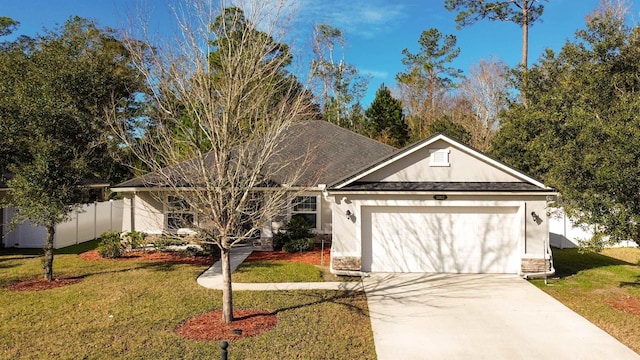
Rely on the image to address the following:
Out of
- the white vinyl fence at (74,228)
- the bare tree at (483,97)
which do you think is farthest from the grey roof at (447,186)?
the bare tree at (483,97)

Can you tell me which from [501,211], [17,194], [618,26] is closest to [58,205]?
[17,194]

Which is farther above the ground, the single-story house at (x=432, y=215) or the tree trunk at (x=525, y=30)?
the tree trunk at (x=525, y=30)

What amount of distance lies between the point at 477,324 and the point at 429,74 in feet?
116

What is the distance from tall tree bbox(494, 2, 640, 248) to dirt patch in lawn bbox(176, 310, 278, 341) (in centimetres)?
735

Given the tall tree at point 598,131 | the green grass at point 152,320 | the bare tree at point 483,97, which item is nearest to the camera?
the green grass at point 152,320

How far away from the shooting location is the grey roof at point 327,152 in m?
16.1

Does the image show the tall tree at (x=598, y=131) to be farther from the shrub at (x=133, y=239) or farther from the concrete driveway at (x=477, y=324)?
the shrub at (x=133, y=239)

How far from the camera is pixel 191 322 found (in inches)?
320

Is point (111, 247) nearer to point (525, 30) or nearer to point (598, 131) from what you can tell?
point (598, 131)

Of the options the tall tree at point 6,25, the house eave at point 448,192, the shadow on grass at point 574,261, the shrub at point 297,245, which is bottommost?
the shadow on grass at point 574,261

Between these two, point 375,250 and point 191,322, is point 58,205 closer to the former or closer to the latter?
point 191,322

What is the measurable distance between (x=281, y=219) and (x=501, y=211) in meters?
8.14

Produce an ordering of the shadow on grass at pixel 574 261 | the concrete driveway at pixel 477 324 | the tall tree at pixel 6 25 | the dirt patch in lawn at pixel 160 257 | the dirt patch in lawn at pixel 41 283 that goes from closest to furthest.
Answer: the concrete driveway at pixel 477 324 → the dirt patch in lawn at pixel 41 283 → the shadow on grass at pixel 574 261 → the dirt patch in lawn at pixel 160 257 → the tall tree at pixel 6 25

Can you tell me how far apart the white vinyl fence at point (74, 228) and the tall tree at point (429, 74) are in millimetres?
27544
